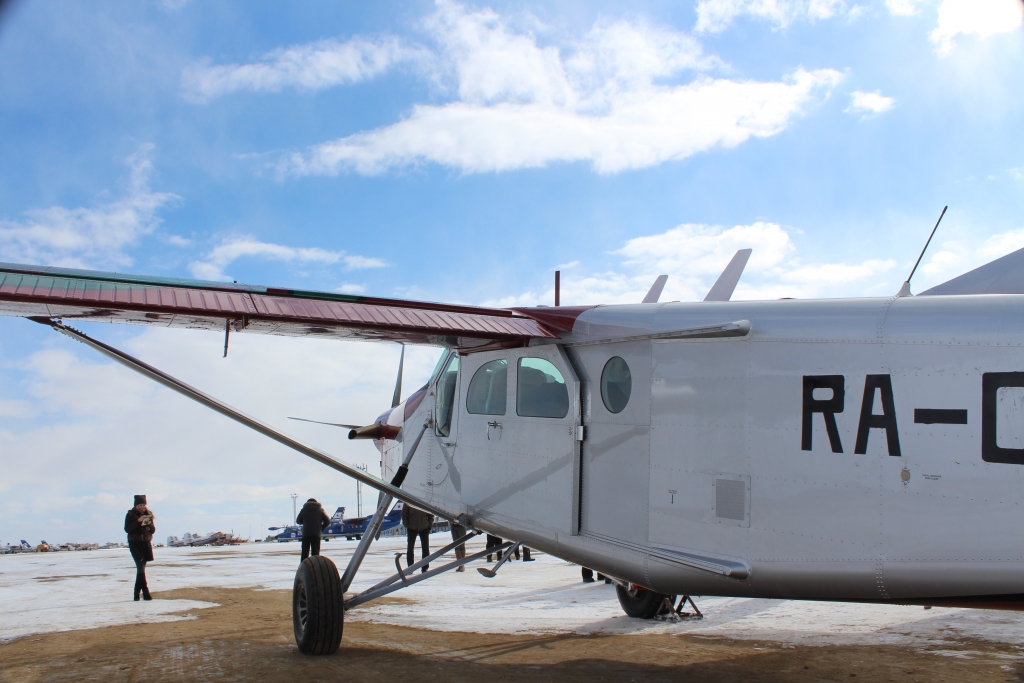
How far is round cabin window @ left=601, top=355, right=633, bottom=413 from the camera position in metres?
5.44

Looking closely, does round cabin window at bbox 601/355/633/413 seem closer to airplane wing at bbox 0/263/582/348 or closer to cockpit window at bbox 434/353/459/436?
airplane wing at bbox 0/263/582/348

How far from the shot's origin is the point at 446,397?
783 centimetres

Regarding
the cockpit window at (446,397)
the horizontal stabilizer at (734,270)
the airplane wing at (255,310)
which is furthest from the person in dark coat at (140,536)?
the horizontal stabilizer at (734,270)

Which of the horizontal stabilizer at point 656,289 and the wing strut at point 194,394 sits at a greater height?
the horizontal stabilizer at point 656,289

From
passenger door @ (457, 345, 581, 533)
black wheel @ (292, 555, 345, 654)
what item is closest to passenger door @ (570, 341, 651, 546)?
passenger door @ (457, 345, 581, 533)

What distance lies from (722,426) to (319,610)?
446 cm

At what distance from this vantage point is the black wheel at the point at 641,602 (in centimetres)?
883

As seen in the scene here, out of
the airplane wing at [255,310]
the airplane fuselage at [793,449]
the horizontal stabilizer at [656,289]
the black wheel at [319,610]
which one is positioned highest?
the horizontal stabilizer at [656,289]

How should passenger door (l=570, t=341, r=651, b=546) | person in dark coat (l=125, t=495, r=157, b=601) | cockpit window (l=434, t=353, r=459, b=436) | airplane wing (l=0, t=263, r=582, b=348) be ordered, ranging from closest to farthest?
1. passenger door (l=570, t=341, r=651, b=546)
2. airplane wing (l=0, t=263, r=582, b=348)
3. cockpit window (l=434, t=353, r=459, b=436)
4. person in dark coat (l=125, t=495, r=157, b=601)

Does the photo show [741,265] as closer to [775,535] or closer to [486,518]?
[486,518]

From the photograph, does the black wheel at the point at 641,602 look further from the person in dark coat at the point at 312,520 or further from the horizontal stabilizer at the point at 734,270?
the person in dark coat at the point at 312,520

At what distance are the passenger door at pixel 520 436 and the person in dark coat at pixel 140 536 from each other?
21.1 ft

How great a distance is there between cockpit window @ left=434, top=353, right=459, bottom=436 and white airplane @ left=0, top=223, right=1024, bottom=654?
62cm

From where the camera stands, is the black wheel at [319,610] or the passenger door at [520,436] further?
the black wheel at [319,610]
